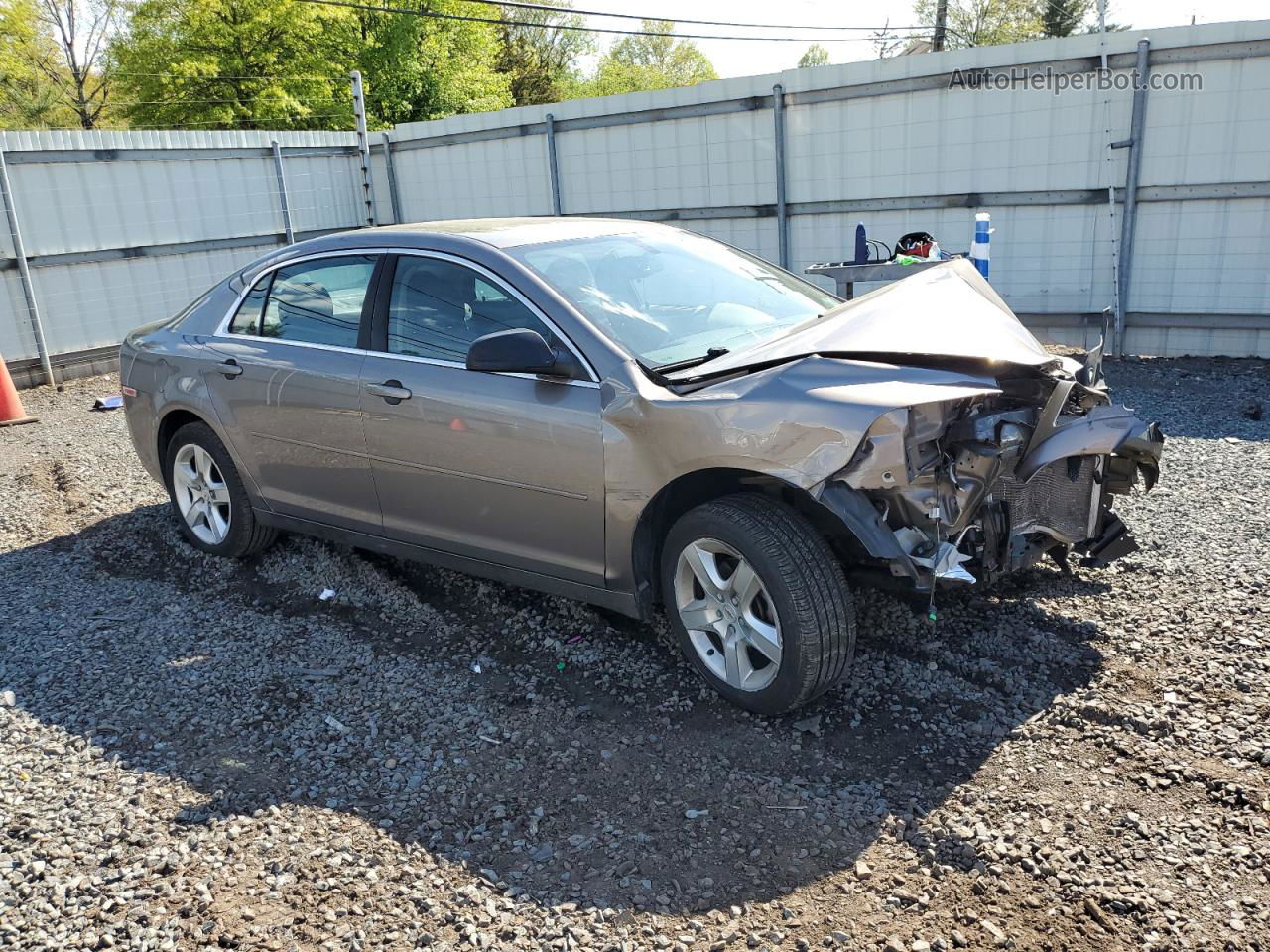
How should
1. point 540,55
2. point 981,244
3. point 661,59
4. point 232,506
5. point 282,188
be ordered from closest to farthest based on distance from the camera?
point 232,506 → point 981,244 → point 282,188 → point 540,55 → point 661,59

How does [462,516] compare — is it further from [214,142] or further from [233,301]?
[214,142]

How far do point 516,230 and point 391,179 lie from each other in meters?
11.7

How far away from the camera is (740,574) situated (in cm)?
362

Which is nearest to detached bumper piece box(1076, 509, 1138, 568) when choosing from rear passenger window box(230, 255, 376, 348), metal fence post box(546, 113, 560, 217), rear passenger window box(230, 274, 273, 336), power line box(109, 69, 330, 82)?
rear passenger window box(230, 255, 376, 348)

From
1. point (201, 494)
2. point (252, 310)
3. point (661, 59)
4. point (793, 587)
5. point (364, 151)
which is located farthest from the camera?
point (661, 59)

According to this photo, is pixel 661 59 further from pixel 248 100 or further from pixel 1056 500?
pixel 1056 500

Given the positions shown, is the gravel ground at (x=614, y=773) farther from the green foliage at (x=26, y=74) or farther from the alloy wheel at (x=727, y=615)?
the green foliage at (x=26, y=74)

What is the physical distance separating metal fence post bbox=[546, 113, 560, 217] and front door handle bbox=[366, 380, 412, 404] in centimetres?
937

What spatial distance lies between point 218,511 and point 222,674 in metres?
1.54

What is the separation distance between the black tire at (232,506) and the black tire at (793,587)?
2848mm

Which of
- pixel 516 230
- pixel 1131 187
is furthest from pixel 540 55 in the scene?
pixel 516 230

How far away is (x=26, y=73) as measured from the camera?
1469 inches

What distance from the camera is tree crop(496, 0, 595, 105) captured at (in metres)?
43.8

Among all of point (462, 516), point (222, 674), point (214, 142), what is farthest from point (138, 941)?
point (214, 142)
